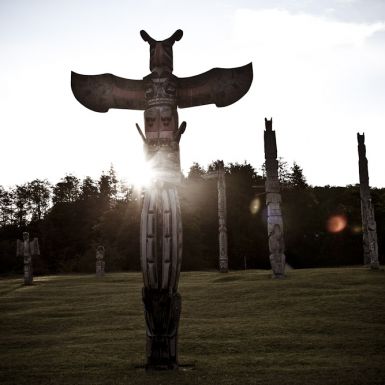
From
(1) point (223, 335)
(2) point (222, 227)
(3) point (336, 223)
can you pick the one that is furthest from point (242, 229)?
(1) point (223, 335)

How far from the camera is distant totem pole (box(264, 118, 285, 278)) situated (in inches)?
758

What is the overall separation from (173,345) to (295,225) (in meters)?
41.0

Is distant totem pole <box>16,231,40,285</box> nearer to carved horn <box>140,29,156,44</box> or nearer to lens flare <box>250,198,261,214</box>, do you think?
carved horn <box>140,29,156,44</box>

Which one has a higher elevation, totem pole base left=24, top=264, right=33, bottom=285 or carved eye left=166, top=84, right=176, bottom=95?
carved eye left=166, top=84, right=176, bottom=95

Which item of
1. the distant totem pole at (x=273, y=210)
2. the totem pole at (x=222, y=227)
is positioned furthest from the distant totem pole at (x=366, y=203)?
the totem pole at (x=222, y=227)

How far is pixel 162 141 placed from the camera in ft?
23.0

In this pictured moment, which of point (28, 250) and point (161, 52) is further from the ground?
point (161, 52)

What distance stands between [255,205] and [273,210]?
2858 centimetres

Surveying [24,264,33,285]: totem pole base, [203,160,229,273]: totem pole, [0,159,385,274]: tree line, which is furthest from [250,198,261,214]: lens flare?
[24,264,33,285]: totem pole base

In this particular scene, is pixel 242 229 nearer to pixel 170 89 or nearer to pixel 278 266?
pixel 278 266

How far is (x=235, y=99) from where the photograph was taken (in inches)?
283

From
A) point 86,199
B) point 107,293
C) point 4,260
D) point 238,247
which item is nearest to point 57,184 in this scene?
point 86,199

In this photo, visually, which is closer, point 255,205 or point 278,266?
point 278,266

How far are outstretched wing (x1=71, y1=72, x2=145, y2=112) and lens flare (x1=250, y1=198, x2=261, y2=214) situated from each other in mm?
41380
